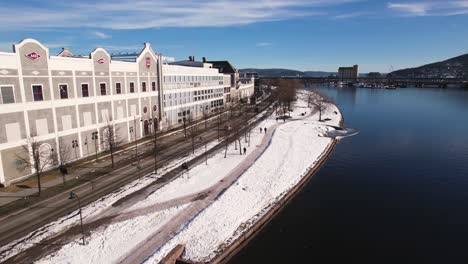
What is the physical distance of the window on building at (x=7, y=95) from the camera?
94.4 feet

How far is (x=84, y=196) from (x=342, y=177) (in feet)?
96.3

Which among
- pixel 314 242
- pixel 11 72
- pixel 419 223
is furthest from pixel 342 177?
pixel 11 72

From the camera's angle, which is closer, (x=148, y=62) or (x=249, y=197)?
(x=249, y=197)

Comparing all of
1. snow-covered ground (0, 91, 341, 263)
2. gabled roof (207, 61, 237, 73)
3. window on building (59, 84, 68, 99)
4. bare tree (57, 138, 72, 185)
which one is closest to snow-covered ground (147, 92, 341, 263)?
snow-covered ground (0, 91, 341, 263)

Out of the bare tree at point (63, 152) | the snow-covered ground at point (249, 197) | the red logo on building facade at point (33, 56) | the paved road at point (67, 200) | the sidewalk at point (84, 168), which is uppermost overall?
the red logo on building facade at point (33, 56)

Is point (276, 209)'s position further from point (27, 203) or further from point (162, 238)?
point (27, 203)

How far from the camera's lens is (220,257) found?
20.3 metres

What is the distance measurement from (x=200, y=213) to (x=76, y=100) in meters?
23.6

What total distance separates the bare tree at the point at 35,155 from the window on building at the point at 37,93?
13.9ft

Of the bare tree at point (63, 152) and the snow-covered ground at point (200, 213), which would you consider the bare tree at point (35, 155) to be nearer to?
the bare tree at point (63, 152)

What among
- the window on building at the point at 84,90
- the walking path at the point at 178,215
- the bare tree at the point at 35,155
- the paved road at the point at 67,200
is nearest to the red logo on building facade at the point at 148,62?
the window on building at the point at 84,90

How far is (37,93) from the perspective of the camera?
106 ft

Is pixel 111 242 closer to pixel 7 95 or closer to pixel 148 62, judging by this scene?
pixel 7 95

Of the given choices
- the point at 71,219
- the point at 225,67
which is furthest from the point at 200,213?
the point at 225,67
